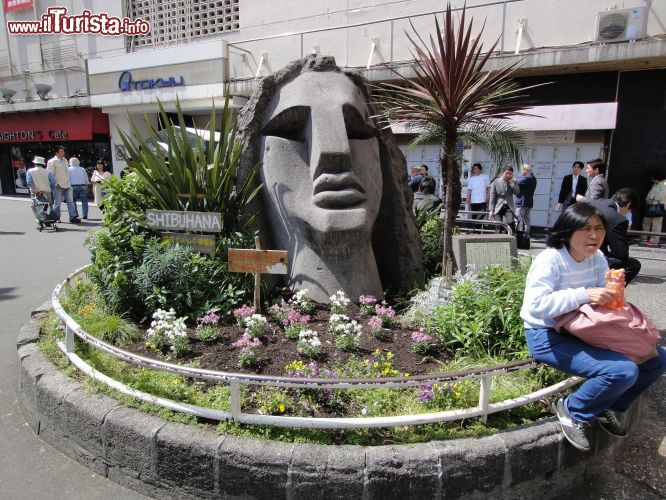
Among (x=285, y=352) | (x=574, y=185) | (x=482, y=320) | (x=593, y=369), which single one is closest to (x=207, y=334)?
(x=285, y=352)

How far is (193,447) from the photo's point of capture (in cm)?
254

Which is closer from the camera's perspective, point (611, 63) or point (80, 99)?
point (611, 63)

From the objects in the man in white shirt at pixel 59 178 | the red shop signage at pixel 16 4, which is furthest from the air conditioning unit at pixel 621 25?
the red shop signage at pixel 16 4

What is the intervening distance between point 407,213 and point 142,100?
14.2 meters

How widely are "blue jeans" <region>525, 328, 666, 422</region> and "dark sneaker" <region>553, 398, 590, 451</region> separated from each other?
0.03 meters

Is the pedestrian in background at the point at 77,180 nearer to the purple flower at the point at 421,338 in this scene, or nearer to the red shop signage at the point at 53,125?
the red shop signage at the point at 53,125

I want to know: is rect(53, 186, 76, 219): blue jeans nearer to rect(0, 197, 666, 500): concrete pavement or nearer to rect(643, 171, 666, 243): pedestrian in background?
rect(0, 197, 666, 500): concrete pavement

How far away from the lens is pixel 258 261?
3.85 metres

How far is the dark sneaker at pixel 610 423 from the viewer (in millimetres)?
2801

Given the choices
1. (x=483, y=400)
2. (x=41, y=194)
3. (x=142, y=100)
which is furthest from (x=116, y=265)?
(x=142, y=100)

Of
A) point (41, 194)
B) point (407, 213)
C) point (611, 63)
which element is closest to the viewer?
point (407, 213)

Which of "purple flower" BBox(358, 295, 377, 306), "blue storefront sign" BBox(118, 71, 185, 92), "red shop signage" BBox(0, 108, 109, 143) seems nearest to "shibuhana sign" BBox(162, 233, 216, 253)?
"purple flower" BBox(358, 295, 377, 306)

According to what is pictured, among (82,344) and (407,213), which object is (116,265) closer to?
(82,344)

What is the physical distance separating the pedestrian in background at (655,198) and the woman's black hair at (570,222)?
9.04 metres
